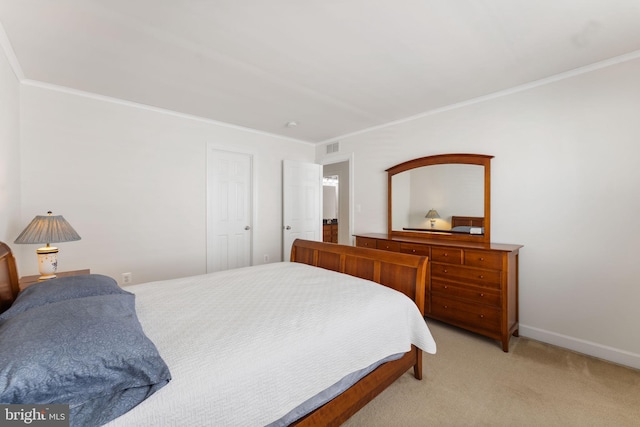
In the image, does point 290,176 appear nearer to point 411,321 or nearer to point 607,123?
point 411,321

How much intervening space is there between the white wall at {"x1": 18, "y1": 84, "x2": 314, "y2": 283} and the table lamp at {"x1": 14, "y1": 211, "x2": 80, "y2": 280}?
2.49ft

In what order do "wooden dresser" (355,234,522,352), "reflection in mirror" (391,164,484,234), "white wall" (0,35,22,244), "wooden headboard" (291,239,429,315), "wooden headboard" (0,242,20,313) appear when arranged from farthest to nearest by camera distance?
"reflection in mirror" (391,164,484,234) → "wooden dresser" (355,234,522,352) → "white wall" (0,35,22,244) → "wooden headboard" (291,239,429,315) → "wooden headboard" (0,242,20,313)

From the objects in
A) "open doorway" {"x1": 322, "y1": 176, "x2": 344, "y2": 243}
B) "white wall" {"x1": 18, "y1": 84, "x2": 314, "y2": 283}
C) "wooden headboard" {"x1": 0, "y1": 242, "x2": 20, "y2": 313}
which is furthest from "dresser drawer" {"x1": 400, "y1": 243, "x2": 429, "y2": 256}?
"open doorway" {"x1": 322, "y1": 176, "x2": 344, "y2": 243}

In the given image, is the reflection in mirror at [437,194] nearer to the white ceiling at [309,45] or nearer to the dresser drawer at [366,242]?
the dresser drawer at [366,242]

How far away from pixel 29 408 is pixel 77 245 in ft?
9.21

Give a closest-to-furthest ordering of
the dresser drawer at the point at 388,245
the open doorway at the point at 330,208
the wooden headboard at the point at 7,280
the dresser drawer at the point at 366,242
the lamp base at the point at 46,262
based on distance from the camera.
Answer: the wooden headboard at the point at 7,280, the lamp base at the point at 46,262, the dresser drawer at the point at 388,245, the dresser drawer at the point at 366,242, the open doorway at the point at 330,208

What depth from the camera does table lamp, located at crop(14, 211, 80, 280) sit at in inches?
83.2

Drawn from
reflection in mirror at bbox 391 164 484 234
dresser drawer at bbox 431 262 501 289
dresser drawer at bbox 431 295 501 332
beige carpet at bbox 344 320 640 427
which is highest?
reflection in mirror at bbox 391 164 484 234

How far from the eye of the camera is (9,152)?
2242 millimetres

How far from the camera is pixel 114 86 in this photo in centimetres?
276

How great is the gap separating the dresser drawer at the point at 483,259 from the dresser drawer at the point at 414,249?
1.33 ft

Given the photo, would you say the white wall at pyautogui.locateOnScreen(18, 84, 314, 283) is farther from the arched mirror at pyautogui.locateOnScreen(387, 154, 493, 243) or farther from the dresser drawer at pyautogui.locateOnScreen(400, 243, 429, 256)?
the dresser drawer at pyautogui.locateOnScreen(400, 243, 429, 256)

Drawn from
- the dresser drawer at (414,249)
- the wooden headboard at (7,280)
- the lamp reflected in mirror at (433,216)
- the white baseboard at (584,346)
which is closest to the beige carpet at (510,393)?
the white baseboard at (584,346)

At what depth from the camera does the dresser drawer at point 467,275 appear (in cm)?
254
